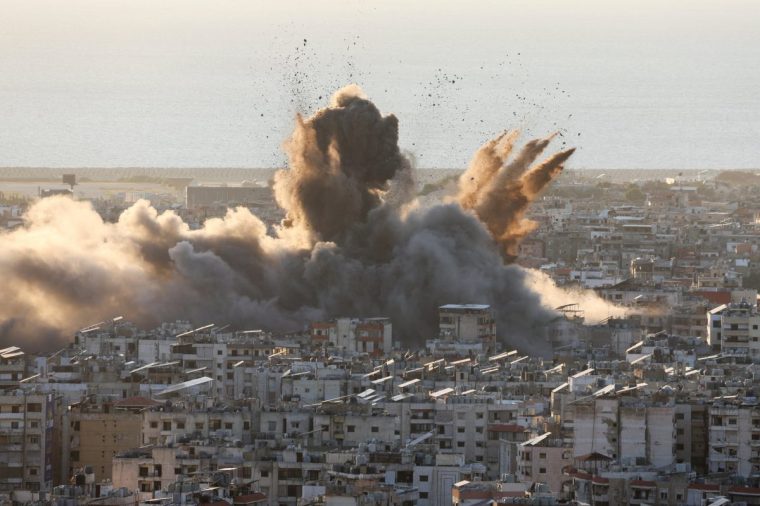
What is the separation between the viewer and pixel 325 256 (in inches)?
3723

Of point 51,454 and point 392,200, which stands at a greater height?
point 392,200

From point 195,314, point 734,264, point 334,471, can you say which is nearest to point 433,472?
point 334,471

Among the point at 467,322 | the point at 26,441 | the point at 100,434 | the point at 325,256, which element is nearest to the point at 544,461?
the point at 100,434

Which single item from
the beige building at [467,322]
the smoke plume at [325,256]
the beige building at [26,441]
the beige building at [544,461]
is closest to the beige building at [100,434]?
the beige building at [26,441]

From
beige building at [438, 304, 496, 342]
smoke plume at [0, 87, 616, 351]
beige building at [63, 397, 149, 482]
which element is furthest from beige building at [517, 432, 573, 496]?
smoke plume at [0, 87, 616, 351]

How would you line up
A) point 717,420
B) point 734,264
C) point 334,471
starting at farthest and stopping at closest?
point 734,264 < point 717,420 < point 334,471

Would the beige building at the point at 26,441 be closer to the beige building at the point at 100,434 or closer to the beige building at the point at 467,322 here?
the beige building at the point at 100,434

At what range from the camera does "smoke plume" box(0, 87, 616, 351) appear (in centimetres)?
9294

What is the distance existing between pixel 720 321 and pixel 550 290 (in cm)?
1658

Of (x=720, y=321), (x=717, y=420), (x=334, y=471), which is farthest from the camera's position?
(x=720, y=321)

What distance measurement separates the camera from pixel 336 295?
93.3m

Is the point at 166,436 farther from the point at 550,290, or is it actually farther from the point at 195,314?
the point at 550,290

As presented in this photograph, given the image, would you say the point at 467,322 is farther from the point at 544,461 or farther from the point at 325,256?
the point at 544,461

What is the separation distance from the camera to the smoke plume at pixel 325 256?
92.9 m
